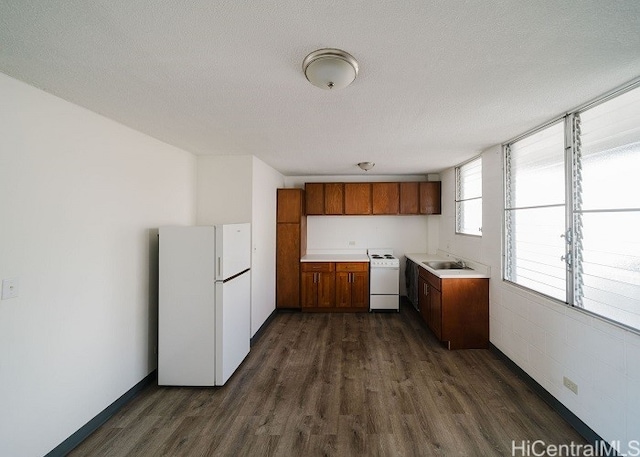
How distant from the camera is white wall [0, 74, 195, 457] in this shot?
5.01 ft

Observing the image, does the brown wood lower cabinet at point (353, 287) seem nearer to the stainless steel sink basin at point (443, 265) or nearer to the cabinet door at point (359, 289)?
the cabinet door at point (359, 289)

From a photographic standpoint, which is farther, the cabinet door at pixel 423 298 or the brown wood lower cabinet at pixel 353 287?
the brown wood lower cabinet at pixel 353 287

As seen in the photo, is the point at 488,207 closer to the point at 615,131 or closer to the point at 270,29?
the point at 615,131

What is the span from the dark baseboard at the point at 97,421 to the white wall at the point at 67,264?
0.04 metres

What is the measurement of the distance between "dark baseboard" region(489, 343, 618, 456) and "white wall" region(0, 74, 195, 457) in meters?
3.62

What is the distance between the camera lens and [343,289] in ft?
14.5

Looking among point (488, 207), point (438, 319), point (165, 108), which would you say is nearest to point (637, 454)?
point (438, 319)

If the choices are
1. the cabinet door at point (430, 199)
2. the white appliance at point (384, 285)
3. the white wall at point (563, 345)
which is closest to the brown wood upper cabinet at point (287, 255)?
the white appliance at point (384, 285)

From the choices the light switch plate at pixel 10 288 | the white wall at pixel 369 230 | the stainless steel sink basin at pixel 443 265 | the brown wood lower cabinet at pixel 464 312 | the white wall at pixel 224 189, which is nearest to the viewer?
the light switch plate at pixel 10 288

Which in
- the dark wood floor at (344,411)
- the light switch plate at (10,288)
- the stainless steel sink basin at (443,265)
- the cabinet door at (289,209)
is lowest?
the dark wood floor at (344,411)

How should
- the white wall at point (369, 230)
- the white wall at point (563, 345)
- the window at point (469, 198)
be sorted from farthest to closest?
the white wall at point (369, 230) → the window at point (469, 198) → the white wall at point (563, 345)

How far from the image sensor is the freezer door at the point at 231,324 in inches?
96.7

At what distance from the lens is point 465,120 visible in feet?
7.22

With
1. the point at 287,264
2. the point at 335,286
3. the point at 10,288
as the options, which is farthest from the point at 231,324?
the point at 335,286
